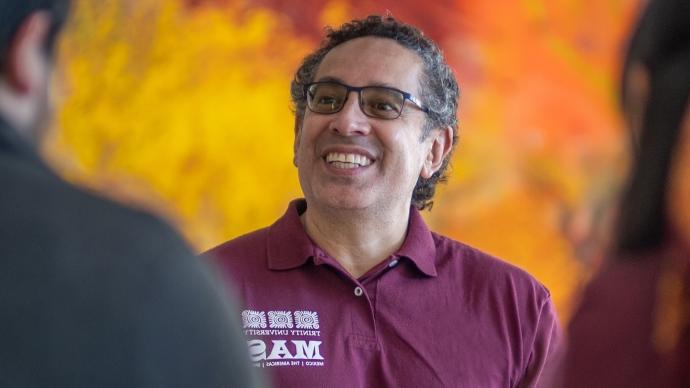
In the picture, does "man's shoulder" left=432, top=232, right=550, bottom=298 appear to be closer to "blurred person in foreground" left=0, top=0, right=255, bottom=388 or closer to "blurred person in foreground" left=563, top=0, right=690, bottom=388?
"blurred person in foreground" left=0, top=0, right=255, bottom=388

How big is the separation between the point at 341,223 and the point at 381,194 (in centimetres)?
10

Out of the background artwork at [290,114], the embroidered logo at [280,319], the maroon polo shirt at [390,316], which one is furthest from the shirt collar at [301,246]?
the background artwork at [290,114]

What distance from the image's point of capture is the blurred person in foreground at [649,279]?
554mm

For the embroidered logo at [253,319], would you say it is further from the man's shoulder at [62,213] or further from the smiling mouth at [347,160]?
the man's shoulder at [62,213]

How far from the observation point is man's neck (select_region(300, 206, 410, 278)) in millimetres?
2062

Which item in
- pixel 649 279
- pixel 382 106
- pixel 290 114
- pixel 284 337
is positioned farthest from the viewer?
pixel 290 114

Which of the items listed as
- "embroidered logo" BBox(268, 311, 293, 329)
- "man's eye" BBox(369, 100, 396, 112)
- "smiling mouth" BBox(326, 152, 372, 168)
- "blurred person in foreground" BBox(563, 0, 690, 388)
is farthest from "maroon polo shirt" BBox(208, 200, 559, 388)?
"blurred person in foreground" BBox(563, 0, 690, 388)

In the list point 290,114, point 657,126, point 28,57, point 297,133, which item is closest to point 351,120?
point 297,133

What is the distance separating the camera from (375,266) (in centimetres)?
206

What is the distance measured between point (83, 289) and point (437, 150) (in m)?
1.63

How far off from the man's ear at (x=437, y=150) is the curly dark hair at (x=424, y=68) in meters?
0.02

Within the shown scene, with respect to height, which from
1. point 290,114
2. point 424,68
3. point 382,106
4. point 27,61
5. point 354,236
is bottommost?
point 27,61

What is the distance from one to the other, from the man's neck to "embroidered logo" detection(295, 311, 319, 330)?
0.15 meters

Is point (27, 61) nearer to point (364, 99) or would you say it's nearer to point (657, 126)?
point (657, 126)
